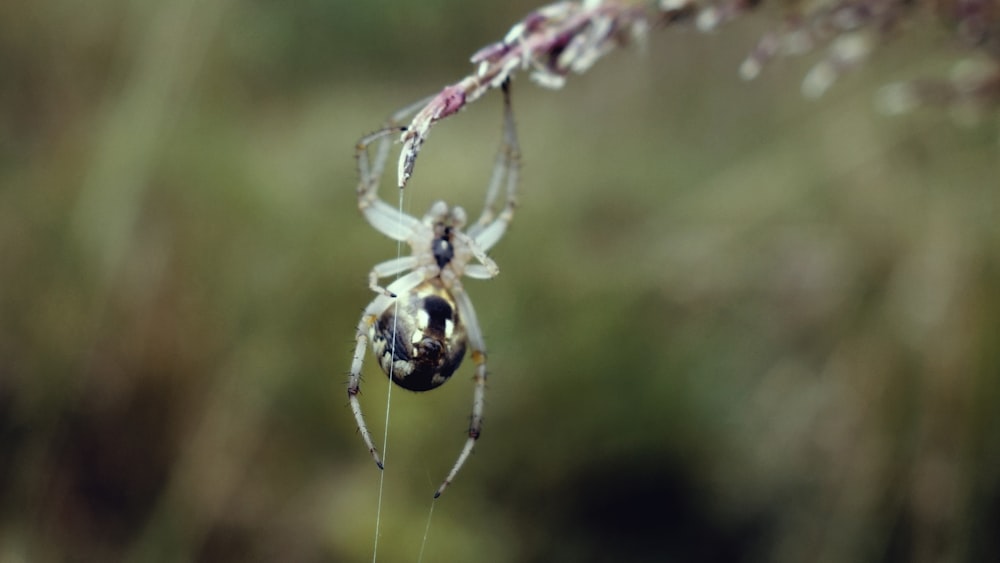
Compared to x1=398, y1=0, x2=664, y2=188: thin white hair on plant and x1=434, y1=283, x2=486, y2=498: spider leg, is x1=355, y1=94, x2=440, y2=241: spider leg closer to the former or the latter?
x1=434, y1=283, x2=486, y2=498: spider leg

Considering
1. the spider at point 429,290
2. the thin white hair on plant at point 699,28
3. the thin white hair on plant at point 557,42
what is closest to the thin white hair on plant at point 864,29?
the thin white hair on plant at point 699,28

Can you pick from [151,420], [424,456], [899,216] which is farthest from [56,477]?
[899,216]

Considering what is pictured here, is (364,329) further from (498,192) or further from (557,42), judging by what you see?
(557,42)

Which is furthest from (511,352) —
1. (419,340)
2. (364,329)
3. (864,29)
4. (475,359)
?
(864,29)

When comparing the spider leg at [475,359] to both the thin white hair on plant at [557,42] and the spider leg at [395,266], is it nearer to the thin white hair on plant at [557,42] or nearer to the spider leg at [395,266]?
the spider leg at [395,266]

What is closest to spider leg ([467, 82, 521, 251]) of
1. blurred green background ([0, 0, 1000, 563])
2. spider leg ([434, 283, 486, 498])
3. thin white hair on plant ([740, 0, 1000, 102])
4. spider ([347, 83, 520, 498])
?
spider ([347, 83, 520, 498])
